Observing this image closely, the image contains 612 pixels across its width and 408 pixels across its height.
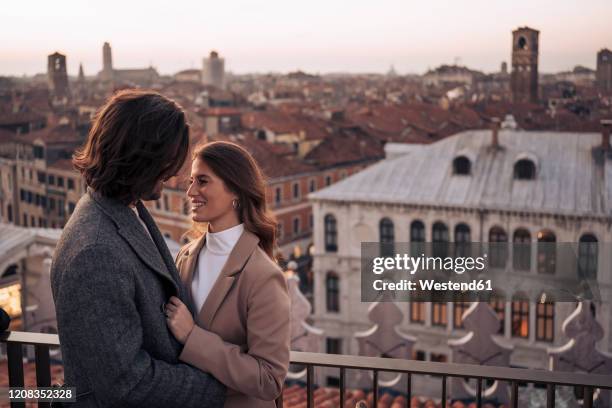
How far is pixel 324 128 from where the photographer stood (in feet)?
115

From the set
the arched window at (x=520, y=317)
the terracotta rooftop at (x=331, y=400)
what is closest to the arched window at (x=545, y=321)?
the arched window at (x=520, y=317)

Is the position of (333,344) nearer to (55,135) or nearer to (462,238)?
(462,238)

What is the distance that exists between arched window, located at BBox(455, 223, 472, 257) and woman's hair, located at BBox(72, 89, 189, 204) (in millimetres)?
15830

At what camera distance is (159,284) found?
1736mm

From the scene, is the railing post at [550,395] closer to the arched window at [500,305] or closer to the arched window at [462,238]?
the arched window at [500,305]

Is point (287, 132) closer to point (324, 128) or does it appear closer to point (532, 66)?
point (324, 128)

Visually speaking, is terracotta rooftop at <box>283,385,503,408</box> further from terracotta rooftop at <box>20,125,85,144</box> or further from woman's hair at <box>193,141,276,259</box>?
terracotta rooftop at <box>20,125,85,144</box>

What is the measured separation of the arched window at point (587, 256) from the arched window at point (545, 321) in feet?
3.32

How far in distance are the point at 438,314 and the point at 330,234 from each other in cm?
346

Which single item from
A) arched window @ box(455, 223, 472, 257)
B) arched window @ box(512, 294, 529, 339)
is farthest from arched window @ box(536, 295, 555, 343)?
arched window @ box(455, 223, 472, 257)

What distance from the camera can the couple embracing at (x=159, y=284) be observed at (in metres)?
1.58

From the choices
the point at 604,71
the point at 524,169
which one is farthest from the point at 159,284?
the point at 524,169

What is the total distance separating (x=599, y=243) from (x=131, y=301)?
1564 cm

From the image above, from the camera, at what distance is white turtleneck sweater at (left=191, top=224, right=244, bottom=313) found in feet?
6.41
